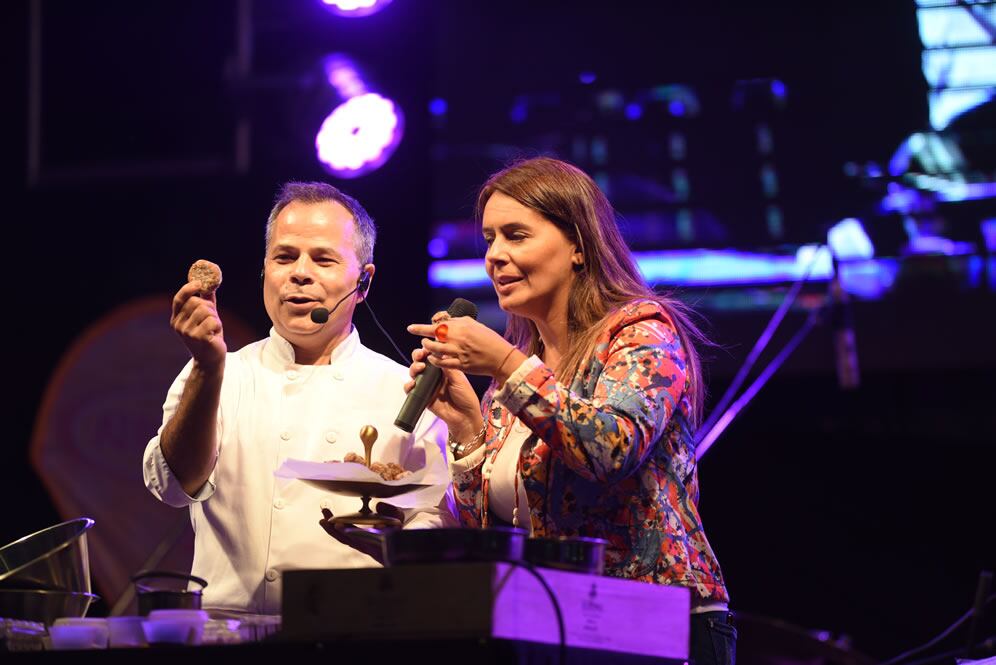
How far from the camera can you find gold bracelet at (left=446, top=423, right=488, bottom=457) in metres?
2.03

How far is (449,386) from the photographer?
2074 millimetres

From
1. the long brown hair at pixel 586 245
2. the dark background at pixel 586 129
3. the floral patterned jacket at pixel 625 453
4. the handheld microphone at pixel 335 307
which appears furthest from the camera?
the dark background at pixel 586 129

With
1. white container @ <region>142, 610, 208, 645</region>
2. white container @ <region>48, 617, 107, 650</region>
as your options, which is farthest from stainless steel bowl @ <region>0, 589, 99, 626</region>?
white container @ <region>142, 610, 208, 645</region>

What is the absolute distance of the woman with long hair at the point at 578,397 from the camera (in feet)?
5.32

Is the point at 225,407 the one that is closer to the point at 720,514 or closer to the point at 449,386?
the point at 449,386

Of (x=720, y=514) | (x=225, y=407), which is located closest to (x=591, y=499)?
(x=225, y=407)

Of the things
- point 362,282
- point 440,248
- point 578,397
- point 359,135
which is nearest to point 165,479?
point 362,282

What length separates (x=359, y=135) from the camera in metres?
4.01

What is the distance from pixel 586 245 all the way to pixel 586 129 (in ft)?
7.78

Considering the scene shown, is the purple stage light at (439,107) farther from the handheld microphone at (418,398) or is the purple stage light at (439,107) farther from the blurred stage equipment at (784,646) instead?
the handheld microphone at (418,398)

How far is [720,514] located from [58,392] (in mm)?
2627

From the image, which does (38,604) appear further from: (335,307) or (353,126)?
(353,126)

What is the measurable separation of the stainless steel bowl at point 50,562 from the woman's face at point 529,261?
807 mm

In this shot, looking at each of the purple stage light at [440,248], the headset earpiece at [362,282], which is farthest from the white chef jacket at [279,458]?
the purple stage light at [440,248]
